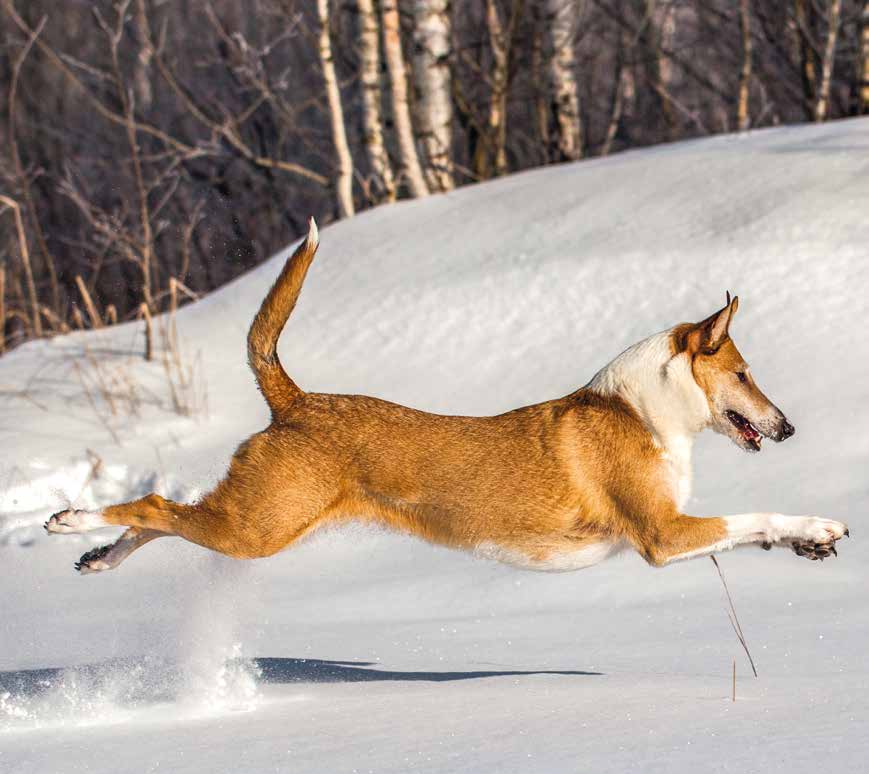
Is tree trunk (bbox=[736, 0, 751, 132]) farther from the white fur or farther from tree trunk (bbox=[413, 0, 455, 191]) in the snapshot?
the white fur

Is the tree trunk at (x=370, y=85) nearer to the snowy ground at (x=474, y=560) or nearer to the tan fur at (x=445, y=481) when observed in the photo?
the snowy ground at (x=474, y=560)

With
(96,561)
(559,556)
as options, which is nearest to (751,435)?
(559,556)

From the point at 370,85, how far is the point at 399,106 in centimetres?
72

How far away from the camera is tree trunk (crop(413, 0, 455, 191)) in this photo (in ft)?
39.4

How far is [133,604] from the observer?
259 inches

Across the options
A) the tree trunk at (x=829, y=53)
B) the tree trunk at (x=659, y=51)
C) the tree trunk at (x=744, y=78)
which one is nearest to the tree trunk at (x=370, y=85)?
the tree trunk at (x=744, y=78)

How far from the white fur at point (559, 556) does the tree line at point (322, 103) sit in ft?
16.5

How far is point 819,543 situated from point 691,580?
179 cm

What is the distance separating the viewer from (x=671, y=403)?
15.9 feet

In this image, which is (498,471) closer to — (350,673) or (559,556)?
(559,556)

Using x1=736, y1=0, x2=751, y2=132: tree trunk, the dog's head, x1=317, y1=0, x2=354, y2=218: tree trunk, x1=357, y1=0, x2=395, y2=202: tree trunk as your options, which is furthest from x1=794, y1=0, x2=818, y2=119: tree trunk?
the dog's head

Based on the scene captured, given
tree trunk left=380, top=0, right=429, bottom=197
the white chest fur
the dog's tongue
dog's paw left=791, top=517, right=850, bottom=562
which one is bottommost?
dog's paw left=791, top=517, right=850, bottom=562

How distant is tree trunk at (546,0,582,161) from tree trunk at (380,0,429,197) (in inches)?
102

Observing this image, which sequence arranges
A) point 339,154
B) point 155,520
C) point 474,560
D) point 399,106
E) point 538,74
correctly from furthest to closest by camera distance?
point 538,74
point 339,154
point 399,106
point 474,560
point 155,520
